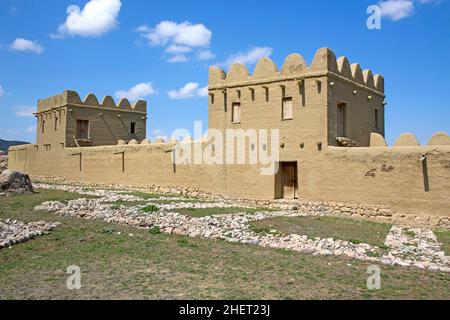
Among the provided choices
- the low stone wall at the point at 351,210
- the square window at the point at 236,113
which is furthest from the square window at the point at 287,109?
the low stone wall at the point at 351,210

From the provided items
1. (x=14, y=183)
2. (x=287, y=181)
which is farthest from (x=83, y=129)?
(x=287, y=181)

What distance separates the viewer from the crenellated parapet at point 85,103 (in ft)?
96.9

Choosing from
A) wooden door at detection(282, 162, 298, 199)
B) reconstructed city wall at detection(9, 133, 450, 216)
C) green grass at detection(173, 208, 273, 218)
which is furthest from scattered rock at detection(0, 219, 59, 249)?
wooden door at detection(282, 162, 298, 199)

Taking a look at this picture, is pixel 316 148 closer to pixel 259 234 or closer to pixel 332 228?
pixel 332 228

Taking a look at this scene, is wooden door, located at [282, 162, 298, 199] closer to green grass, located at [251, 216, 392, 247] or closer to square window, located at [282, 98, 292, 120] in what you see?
square window, located at [282, 98, 292, 120]

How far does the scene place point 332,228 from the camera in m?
12.1

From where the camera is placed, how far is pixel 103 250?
855 cm

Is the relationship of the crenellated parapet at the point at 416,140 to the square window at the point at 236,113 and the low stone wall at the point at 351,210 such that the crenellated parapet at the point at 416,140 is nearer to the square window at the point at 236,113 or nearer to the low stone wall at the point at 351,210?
the low stone wall at the point at 351,210

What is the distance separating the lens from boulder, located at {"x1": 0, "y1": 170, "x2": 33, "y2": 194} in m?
19.6

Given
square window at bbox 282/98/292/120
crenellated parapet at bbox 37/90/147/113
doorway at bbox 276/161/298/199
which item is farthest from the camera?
crenellated parapet at bbox 37/90/147/113

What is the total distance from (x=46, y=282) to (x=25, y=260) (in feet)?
5.63

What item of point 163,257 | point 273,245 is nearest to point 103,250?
point 163,257

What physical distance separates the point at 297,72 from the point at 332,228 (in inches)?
307

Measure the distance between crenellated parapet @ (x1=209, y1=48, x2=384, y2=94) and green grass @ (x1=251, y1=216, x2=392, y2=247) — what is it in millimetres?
6342
